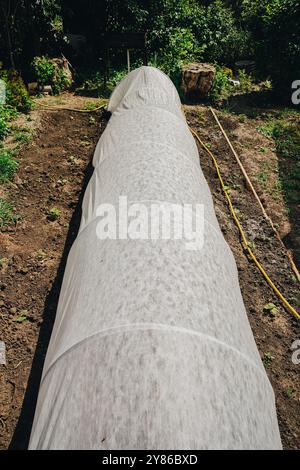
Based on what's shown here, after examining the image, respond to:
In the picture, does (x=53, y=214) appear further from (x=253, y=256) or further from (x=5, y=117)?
(x=5, y=117)

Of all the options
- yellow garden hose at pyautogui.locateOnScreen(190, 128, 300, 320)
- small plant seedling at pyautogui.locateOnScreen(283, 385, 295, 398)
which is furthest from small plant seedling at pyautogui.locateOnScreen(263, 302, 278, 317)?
small plant seedling at pyautogui.locateOnScreen(283, 385, 295, 398)

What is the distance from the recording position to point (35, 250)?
15.4 feet

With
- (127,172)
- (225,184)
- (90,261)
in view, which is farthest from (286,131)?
(90,261)

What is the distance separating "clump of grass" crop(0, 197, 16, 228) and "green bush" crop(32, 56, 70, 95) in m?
4.94

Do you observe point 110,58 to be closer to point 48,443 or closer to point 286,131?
point 286,131

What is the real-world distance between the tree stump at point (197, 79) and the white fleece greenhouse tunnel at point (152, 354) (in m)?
6.85

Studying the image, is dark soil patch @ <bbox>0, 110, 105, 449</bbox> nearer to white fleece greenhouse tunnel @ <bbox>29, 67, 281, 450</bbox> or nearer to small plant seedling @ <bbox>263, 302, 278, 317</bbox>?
white fleece greenhouse tunnel @ <bbox>29, 67, 281, 450</bbox>

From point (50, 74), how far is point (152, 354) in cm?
889

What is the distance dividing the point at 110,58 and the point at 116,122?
21.6 ft

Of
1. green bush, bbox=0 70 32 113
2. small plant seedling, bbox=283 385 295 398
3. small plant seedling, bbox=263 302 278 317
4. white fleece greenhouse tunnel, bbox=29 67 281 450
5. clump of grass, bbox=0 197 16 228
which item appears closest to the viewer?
white fleece greenhouse tunnel, bbox=29 67 281 450

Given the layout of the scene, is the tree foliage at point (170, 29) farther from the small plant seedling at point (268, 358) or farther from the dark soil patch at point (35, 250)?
the small plant seedling at point (268, 358)

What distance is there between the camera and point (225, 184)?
6.30 metres

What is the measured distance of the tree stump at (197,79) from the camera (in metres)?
8.87

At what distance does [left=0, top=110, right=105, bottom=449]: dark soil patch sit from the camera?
3.30 m
